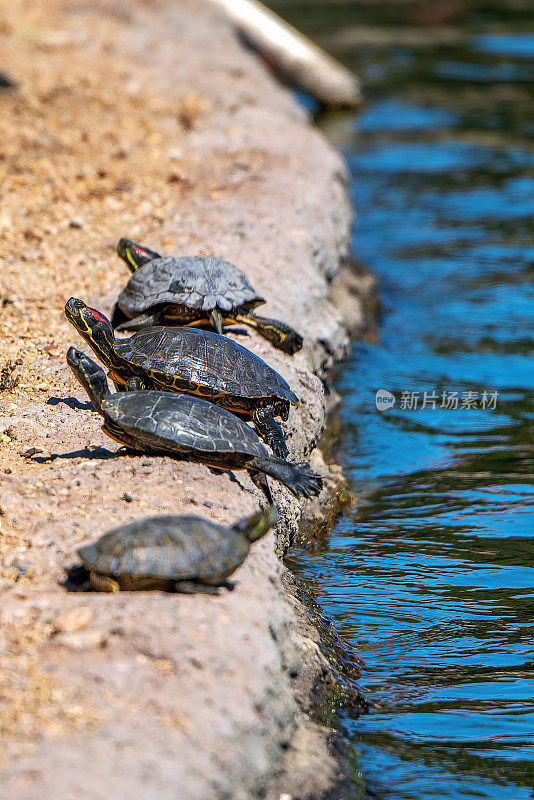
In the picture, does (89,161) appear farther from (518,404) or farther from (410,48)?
(410,48)

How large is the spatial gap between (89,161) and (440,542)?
436cm

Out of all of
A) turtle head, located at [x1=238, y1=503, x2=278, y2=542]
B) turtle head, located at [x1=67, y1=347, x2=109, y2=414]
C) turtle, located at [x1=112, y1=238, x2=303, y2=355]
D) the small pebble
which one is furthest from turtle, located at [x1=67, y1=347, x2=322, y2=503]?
turtle, located at [x1=112, y1=238, x2=303, y2=355]

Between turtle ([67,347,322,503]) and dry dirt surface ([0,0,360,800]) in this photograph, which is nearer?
dry dirt surface ([0,0,360,800])

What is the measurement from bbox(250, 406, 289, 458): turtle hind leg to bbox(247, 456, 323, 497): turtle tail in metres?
0.25

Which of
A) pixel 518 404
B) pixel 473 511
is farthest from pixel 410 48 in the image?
pixel 473 511

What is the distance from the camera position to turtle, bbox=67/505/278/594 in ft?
9.22

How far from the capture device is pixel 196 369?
4.02 m

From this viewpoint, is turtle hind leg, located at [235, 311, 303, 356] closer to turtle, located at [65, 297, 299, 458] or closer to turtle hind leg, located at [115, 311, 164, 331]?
turtle hind leg, located at [115, 311, 164, 331]

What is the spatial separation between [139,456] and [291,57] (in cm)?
963

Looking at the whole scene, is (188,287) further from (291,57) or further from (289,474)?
(291,57)

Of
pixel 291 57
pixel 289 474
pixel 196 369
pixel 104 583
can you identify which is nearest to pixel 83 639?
pixel 104 583

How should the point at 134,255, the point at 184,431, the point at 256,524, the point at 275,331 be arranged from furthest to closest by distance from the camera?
the point at 134,255 < the point at 275,331 < the point at 184,431 < the point at 256,524

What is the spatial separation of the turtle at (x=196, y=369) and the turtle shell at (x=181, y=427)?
1.02ft

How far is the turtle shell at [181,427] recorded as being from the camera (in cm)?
353
